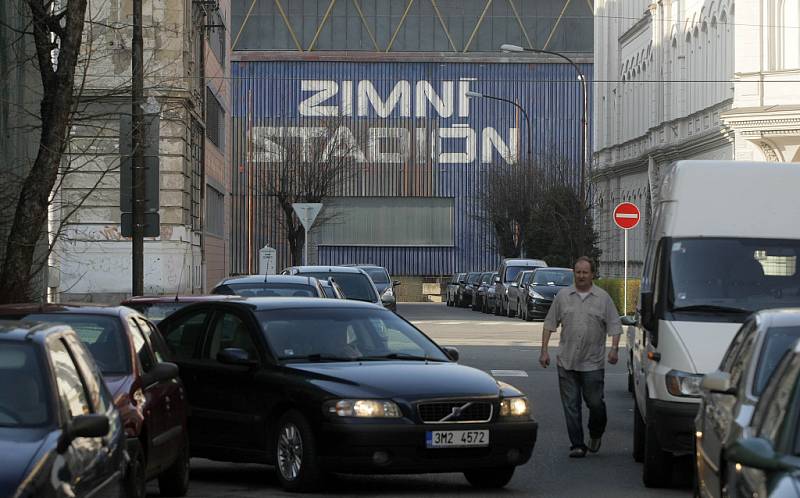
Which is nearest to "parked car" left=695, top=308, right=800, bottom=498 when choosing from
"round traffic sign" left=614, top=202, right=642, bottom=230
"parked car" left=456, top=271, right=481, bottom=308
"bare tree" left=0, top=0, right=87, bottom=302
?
"bare tree" left=0, top=0, right=87, bottom=302

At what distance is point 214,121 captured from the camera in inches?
2377

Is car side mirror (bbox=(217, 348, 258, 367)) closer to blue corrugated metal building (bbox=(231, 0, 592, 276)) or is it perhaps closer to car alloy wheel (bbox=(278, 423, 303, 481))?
car alloy wheel (bbox=(278, 423, 303, 481))

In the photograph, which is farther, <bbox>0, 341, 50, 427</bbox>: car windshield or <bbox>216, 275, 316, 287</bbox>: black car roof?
<bbox>216, 275, 316, 287</bbox>: black car roof

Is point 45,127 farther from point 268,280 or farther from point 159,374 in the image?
point 159,374

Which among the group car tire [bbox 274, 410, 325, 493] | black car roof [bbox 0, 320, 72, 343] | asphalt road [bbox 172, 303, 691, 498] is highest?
black car roof [bbox 0, 320, 72, 343]

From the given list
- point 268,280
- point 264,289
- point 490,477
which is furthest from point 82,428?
point 268,280

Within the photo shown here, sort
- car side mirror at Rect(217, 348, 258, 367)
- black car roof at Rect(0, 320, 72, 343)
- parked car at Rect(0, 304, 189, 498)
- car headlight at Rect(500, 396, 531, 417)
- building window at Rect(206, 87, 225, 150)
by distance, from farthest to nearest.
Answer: building window at Rect(206, 87, 225, 150) < car side mirror at Rect(217, 348, 258, 367) < car headlight at Rect(500, 396, 531, 417) < parked car at Rect(0, 304, 189, 498) < black car roof at Rect(0, 320, 72, 343)

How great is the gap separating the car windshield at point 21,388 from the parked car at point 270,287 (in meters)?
12.9

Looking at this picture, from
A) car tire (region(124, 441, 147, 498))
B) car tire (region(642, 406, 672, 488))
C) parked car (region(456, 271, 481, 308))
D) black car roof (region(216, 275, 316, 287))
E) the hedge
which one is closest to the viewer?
car tire (region(124, 441, 147, 498))

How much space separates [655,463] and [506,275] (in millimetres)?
44256

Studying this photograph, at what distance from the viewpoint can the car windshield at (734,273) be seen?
44.7 feet

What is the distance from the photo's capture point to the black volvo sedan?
12008 millimetres

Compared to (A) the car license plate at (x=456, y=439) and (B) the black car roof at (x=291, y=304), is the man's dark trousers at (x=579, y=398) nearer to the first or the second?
(B) the black car roof at (x=291, y=304)

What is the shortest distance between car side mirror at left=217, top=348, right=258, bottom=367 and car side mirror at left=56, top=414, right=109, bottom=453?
513 centimetres
